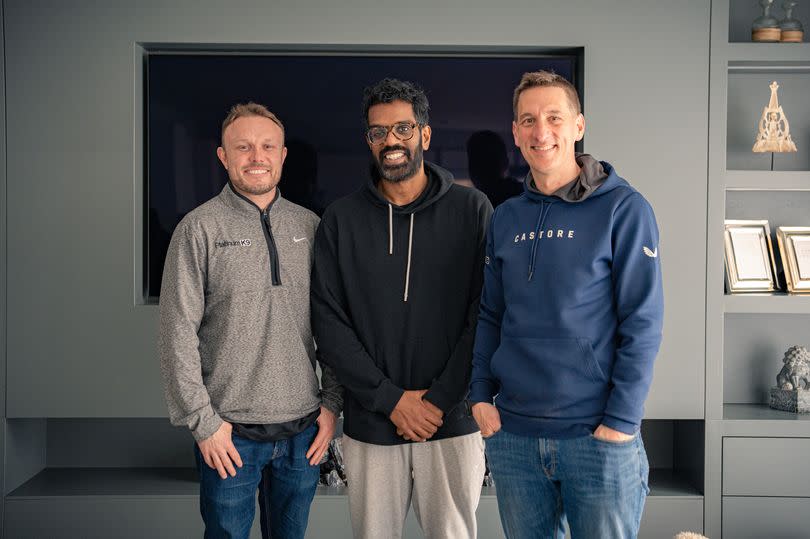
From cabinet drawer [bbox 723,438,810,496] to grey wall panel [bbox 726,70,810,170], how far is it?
46.3 inches

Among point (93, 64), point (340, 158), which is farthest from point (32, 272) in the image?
point (340, 158)

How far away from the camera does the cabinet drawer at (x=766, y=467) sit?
284 cm

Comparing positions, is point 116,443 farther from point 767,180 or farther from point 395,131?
point 767,180

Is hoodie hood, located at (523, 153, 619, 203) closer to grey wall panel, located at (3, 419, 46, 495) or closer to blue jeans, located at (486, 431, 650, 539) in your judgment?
blue jeans, located at (486, 431, 650, 539)

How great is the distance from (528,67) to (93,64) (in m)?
1.73

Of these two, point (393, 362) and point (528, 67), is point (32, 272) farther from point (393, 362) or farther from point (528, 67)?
point (528, 67)

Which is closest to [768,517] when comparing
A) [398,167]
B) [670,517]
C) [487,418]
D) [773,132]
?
[670,517]

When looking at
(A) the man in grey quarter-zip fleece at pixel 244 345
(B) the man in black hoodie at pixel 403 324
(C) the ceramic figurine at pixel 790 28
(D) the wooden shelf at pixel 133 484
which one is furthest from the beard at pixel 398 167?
(C) the ceramic figurine at pixel 790 28

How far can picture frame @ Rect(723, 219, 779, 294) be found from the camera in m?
3.00

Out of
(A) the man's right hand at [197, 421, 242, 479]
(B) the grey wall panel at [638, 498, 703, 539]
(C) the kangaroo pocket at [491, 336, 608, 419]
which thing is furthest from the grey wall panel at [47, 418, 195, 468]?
(C) the kangaroo pocket at [491, 336, 608, 419]

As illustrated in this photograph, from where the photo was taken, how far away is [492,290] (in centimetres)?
178

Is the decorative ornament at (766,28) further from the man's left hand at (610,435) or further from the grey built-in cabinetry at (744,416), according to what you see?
the man's left hand at (610,435)

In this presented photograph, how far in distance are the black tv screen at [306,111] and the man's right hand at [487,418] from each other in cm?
145

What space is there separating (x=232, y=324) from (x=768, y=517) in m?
2.26
